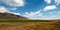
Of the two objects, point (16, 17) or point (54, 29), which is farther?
point (16, 17)

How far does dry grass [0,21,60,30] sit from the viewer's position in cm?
575

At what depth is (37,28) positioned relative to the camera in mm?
5777

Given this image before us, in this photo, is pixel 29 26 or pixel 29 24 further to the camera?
pixel 29 24

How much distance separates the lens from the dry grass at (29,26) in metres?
5.75

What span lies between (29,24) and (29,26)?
0.13 m

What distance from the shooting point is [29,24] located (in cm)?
591

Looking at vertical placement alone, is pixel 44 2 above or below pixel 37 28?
above

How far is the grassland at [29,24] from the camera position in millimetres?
5754

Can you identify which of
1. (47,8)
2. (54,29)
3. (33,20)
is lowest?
(54,29)

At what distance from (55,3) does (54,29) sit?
108 cm

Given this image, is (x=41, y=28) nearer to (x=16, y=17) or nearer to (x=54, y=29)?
(x=54, y=29)

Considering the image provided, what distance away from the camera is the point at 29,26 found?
19.0 feet

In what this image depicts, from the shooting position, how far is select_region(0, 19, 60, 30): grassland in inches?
227

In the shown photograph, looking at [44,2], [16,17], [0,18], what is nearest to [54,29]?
[44,2]
